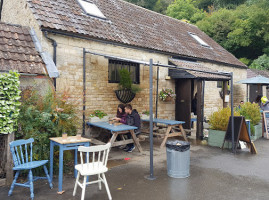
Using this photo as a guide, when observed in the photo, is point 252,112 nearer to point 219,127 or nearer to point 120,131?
point 219,127

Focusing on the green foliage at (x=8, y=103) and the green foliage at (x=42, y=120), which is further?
the green foliage at (x=42, y=120)

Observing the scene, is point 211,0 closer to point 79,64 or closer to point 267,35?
point 267,35

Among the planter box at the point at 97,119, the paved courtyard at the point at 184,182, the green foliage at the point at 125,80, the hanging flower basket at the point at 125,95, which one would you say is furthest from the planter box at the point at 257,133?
the planter box at the point at 97,119

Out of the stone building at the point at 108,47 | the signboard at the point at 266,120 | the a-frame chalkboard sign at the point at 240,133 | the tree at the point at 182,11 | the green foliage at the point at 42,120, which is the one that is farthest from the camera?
the tree at the point at 182,11

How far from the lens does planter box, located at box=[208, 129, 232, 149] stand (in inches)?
303

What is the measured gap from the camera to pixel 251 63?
2662cm

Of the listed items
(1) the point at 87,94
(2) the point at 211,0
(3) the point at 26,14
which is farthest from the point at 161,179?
(2) the point at 211,0

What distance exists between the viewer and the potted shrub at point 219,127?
25.4 feet

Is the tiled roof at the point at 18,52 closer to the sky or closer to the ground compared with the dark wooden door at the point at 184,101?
closer to the sky

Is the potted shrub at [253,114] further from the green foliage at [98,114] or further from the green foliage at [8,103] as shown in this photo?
the green foliage at [8,103]

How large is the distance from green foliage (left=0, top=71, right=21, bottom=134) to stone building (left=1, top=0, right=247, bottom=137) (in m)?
2.29

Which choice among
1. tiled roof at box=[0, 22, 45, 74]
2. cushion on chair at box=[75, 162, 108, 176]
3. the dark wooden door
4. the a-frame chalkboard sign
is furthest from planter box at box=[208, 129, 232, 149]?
tiled roof at box=[0, 22, 45, 74]

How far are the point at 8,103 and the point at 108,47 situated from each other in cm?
445

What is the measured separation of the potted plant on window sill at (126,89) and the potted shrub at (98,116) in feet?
3.24
